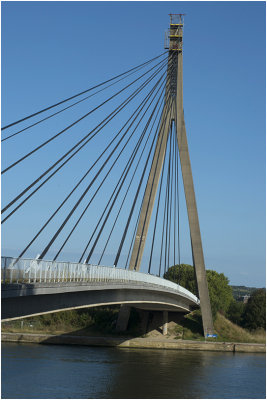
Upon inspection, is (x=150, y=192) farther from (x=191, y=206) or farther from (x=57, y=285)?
(x=57, y=285)

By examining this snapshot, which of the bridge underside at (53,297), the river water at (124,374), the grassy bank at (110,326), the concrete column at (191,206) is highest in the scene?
the concrete column at (191,206)

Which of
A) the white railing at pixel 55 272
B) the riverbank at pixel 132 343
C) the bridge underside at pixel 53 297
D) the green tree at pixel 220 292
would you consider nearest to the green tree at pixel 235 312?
the green tree at pixel 220 292

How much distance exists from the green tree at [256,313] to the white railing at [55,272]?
30378mm

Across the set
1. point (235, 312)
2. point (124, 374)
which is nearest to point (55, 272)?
point (124, 374)

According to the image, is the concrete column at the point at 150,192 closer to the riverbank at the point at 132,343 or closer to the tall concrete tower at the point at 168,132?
the tall concrete tower at the point at 168,132

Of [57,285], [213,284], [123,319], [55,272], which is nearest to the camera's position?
[57,285]

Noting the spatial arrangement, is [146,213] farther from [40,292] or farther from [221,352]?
[40,292]

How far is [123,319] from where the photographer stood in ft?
154

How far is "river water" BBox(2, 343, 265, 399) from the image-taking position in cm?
2428

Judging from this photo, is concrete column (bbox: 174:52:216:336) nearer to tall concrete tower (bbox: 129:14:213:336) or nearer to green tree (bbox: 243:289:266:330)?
tall concrete tower (bbox: 129:14:213:336)

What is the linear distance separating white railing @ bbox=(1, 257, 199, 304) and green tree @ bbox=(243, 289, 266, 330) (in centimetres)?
3038

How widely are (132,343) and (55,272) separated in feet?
90.5

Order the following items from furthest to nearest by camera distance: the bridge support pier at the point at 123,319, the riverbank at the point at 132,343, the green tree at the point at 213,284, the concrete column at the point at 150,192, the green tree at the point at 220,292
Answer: the green tree at the point at 213,284 < the green tree at the point at 220,292 < the bridge support pier at the point at 123,319 < the riverbank at the point at 132,343 < the concrete column at the point at 150,192

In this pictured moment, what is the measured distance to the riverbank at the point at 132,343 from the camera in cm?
4334
